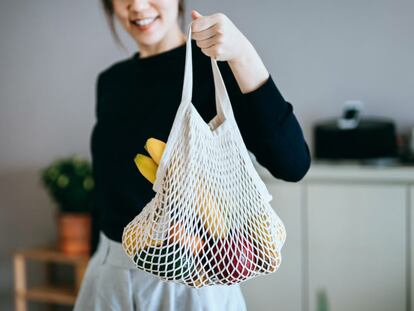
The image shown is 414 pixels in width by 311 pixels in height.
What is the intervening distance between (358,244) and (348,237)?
40 mm

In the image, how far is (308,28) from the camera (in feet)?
6.97

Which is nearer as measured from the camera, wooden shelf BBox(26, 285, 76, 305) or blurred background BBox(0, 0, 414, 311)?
blurred background BBox(0, 0, 414, 311)

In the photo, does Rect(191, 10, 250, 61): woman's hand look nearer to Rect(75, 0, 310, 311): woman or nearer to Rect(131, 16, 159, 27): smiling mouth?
Rect(75, 0, 310, 311): woman

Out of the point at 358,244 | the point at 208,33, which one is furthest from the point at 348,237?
the point at 208,33

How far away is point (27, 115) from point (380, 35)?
156 cm

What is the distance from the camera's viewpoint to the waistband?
1001 millimetres

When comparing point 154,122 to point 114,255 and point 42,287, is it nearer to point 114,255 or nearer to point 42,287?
point 114,255

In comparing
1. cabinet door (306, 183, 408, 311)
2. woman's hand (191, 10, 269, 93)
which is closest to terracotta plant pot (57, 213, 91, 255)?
cabinet door (306, 183, 408, 311)

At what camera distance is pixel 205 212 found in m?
0.75

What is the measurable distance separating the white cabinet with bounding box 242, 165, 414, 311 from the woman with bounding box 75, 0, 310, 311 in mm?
988

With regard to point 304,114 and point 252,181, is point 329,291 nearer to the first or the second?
point 304,114

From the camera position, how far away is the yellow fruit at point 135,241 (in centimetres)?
76

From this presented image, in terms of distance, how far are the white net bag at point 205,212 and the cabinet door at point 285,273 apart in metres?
1.22

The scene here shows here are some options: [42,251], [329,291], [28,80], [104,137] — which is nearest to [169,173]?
[104,137]
